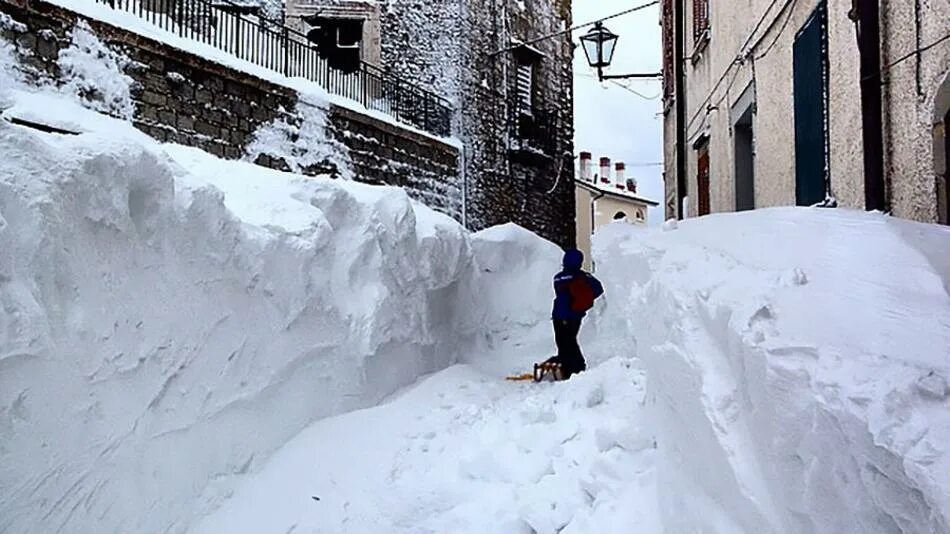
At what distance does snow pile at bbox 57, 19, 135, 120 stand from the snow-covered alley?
0.64 meters

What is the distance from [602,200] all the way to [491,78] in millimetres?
17607

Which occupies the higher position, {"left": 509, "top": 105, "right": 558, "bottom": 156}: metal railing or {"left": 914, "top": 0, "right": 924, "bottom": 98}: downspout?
{"left": 509, "top": 105, "right": 558, "bottom": 156}: metal railing

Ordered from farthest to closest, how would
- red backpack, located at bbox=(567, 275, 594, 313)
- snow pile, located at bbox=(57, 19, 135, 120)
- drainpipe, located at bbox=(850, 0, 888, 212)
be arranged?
red backpack, located at bbox=(567, 275, 594, 313)
snow pile, located at bbox=(57, 19, 135, 120)
drainpipe, located at bbox=(850, 0, 888, 212)

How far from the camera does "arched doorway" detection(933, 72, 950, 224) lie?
4.14 m

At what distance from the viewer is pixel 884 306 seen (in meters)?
2.46

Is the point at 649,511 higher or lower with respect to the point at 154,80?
lower

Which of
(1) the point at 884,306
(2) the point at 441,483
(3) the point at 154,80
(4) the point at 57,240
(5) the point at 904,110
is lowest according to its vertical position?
(2) the point at 441,483

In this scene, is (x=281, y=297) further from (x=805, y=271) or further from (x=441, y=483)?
(x=805, y=271)

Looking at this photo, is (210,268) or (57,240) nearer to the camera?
(57,240)

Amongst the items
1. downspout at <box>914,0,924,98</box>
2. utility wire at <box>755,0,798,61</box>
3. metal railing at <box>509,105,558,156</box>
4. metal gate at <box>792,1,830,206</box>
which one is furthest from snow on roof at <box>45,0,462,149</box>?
downspout at <box>914,0,924,98</box>

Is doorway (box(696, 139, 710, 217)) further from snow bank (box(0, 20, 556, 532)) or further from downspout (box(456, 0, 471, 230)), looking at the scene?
snow bank (box(0, 20, 556, 532))

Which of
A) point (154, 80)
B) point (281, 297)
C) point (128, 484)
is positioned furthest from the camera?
point (154, 80)

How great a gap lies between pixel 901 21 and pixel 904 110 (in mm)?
527

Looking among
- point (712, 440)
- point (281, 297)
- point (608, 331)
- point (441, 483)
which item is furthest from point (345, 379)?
point (608, 331)
